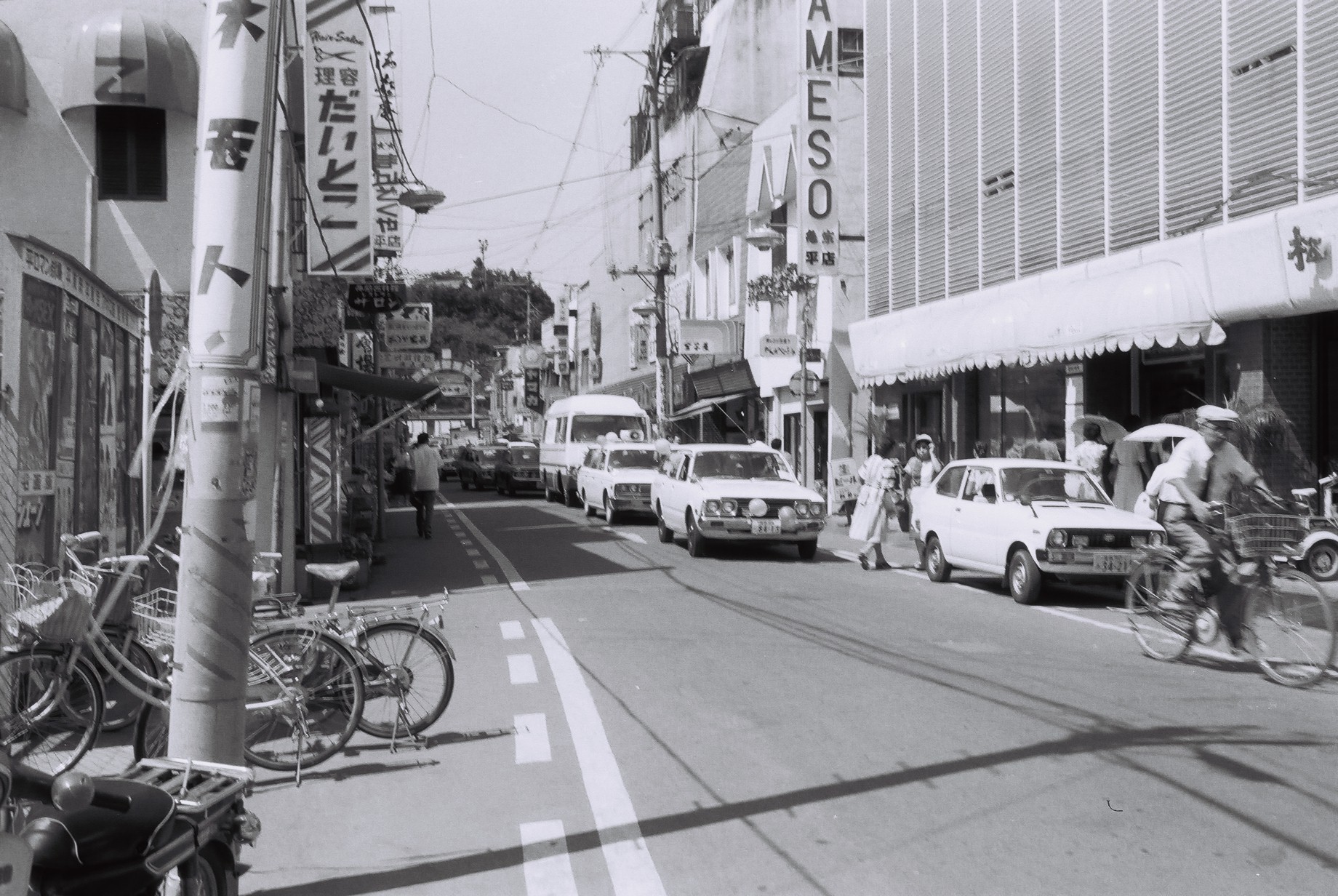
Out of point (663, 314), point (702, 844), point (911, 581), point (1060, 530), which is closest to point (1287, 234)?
point (1060, 530)

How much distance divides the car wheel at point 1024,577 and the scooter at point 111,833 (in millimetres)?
10569

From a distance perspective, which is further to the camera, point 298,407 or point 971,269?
point 971,269

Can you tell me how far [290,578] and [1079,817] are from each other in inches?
412

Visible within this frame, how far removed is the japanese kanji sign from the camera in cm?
1630

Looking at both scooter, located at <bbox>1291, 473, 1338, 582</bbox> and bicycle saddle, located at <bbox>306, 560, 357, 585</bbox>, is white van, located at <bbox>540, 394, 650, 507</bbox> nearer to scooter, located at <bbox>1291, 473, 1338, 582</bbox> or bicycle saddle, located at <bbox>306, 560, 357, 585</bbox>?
scooter, located at <bbox>1291, 473, 1338, 582</bbox>

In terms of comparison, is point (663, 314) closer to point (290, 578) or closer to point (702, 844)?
point (290, 578)

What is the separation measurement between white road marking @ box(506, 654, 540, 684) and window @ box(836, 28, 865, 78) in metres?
26.0

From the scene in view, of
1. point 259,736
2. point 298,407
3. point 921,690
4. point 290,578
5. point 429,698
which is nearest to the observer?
point 259,736

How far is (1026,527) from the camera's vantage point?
44.5ft

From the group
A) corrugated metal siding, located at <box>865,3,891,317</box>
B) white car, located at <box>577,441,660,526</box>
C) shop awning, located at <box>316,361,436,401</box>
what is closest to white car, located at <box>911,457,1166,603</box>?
shop awning, located at <box>316,361,436,401</box>

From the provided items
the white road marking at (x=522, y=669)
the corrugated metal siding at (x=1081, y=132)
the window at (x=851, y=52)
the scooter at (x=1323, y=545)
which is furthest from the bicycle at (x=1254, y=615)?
the window at (x=851, y=52)

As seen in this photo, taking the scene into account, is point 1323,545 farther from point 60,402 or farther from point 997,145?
point 60,402

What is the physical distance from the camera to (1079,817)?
5672 mm

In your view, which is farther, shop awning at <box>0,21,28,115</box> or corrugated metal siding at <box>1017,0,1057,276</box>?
corrugated metal siding at <box>1017,0,1057,276</box>
